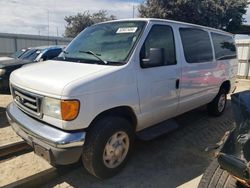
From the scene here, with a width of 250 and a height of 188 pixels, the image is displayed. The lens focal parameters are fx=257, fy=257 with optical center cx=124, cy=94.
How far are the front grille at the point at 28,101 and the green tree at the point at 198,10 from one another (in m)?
21.8

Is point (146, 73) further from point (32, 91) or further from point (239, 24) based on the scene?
point (239, 24)

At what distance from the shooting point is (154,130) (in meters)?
4.03

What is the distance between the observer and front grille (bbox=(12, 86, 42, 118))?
304 centimetres

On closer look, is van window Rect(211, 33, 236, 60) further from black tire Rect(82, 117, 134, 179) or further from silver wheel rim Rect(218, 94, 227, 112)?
black tire Rect(82, 117, 134, 179)

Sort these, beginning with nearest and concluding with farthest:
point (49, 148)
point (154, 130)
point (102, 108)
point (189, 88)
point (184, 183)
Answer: point (49, 148) < point (102, 108) < point (184, 183) < point (154, 130) < point (189, 88)

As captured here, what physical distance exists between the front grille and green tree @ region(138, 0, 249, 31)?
21.8 meters

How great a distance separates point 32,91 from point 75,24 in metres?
41.7

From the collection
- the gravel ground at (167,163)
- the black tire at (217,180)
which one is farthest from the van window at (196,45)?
the black tire at (217,180)

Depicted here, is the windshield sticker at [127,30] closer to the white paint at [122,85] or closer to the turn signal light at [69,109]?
the white paint at [122,85]

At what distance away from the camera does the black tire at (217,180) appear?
8.43ft

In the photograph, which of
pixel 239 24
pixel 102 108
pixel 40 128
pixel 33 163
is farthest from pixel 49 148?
pixel 239 24

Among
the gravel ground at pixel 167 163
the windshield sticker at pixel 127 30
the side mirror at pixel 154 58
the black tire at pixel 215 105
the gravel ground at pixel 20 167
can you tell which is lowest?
the gravel ground at pixel 167 163

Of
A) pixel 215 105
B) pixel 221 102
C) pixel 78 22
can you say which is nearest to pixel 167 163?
pixel 215 105

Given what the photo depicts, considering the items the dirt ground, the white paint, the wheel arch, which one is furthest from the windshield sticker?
the wheel arch
